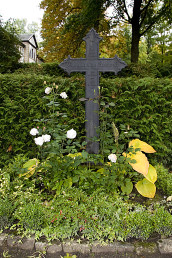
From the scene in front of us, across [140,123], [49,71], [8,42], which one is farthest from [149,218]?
[8,42]

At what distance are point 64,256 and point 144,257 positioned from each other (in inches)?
27.4

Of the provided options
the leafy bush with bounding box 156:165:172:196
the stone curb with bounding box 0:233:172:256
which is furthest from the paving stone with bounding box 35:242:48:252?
the leafy bush with bounding box 156:165:172:196

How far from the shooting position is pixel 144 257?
6.39ft

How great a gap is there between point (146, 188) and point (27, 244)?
1614 millimetres

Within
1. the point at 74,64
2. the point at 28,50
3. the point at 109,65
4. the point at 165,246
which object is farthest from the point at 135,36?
the point at 28,50

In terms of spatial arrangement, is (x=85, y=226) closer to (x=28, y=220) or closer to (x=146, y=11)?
(x=28, y=220)

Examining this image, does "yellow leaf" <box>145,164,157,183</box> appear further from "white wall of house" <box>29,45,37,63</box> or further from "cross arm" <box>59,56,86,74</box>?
"white wall of house" <box>29,45,37,63</box>

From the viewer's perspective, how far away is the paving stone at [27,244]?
80.2 inches

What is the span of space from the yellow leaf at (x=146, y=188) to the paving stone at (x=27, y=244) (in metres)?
1.49

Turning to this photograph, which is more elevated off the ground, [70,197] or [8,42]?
[8,42]

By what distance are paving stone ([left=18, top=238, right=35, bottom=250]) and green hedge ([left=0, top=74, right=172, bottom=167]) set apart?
6.49 ft

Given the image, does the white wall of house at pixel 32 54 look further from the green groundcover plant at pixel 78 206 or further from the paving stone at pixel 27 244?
the paving stone at pixel 27 244

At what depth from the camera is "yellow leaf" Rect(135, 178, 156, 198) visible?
2.87m

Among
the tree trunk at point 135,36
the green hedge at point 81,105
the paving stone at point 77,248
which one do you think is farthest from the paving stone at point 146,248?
the tree trunk at point 135,36
